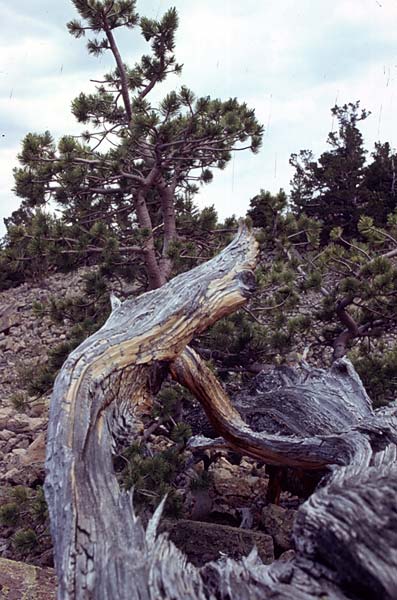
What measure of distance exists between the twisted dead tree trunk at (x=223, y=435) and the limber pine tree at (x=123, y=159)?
1812 millimetres

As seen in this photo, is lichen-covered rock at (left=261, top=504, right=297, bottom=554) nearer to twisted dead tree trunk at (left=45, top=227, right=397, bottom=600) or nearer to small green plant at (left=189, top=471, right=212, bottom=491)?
small green plant at (left=189, top=471, right=212, bottom=491)

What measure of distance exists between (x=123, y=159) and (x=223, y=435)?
2.14 meters

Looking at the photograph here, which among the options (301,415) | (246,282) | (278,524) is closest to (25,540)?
(278,524)

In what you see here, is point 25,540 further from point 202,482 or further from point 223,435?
point 223,435

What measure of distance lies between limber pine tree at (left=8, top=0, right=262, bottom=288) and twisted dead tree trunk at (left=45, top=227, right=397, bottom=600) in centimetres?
181

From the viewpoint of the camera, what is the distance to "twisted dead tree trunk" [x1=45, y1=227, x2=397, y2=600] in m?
1.23

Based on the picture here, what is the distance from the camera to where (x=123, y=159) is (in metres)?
4.04

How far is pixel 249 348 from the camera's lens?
417 cm

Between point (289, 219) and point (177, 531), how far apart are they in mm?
2386

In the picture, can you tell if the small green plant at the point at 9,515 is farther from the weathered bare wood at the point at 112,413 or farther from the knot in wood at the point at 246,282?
the knot in wood at the point at 246,282

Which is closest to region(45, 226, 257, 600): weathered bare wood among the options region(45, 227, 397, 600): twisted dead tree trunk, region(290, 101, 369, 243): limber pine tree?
region(45, 227, 397, 600): twisted dead tree trunk

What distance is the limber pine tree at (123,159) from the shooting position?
3996 millimetres

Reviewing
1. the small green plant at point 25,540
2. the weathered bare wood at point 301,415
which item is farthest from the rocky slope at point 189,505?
the weathered bare wood at point 301,415

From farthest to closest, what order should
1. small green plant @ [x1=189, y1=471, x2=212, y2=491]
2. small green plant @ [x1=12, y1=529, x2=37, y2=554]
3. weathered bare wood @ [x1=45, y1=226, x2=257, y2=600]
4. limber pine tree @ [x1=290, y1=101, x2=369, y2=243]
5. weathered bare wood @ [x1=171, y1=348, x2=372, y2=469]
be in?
limber pine tree @ [x1=290, y1=101, x2=369, y2=243], small green plant @ [x1=189, y1=471, x2=212, y2=491], small green plant @ [x1=12, y1=529, x2=37, y2=554], weathered bare wood @ [x1=171, y1=348, x2=372, y2=469], weathered bare wood @ [x1=45, y1=226, x2=257, y2=600]
